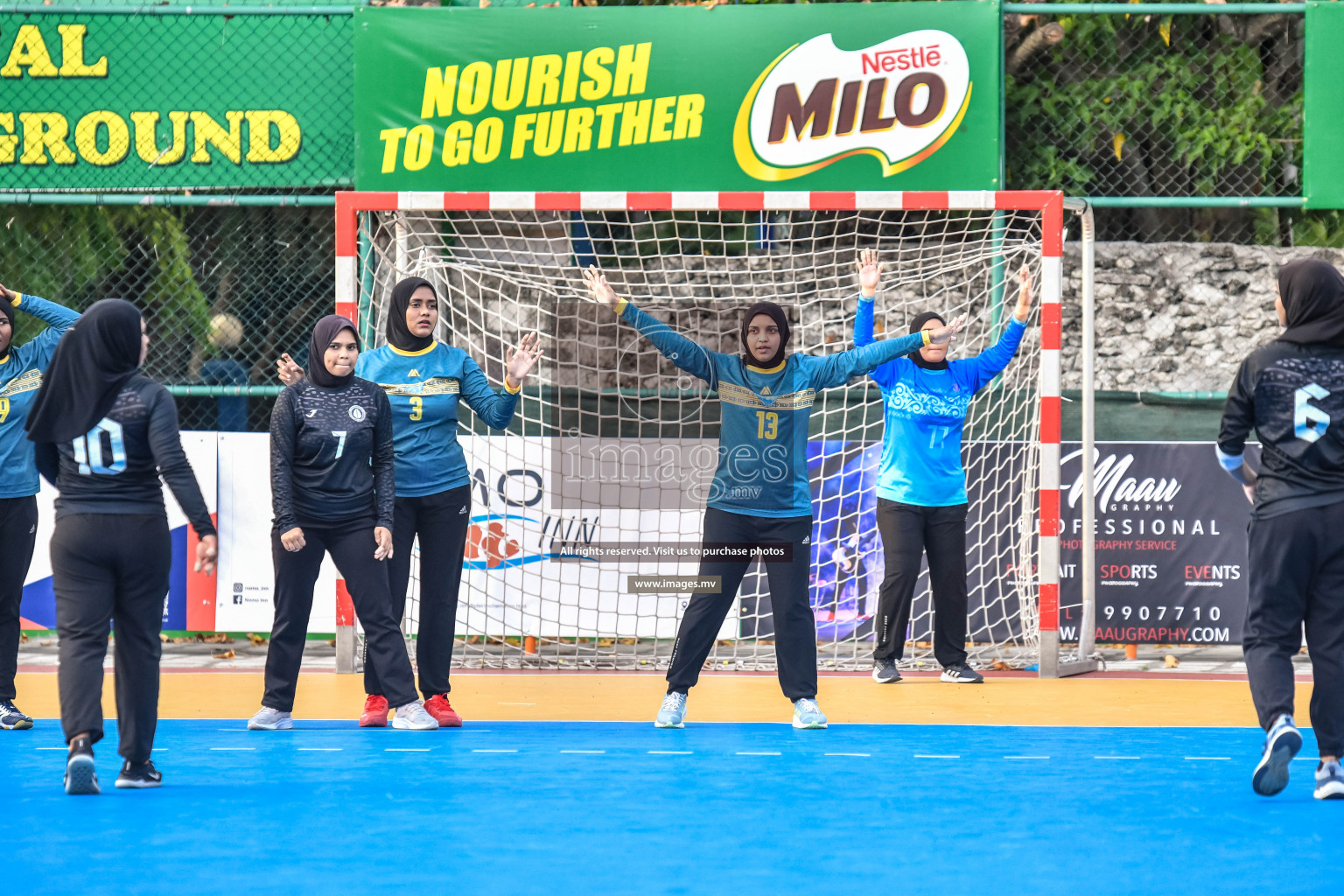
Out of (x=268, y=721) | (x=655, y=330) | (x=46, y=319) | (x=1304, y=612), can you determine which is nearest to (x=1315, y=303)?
(x=1304, y=612)

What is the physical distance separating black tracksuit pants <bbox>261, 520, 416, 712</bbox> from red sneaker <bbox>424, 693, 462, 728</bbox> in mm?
202

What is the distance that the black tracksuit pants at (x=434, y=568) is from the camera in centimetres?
644

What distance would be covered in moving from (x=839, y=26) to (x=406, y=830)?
23.7ft

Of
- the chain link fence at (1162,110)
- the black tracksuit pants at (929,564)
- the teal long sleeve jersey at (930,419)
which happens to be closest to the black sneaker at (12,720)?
the black tracksuit pants at (929,564)

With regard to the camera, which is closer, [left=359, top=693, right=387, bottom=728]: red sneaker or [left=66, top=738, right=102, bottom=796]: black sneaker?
[left=66, top=738, right=102, bottom=796]: black sneaker

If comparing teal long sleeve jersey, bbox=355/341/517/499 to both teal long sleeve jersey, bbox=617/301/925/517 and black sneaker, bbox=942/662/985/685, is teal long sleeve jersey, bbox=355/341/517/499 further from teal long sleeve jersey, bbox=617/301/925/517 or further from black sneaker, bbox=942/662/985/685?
black sneaker, bbox=942/662/985/685

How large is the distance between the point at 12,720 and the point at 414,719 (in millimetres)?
1864

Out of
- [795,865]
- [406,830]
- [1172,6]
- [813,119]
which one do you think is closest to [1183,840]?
[795,865]

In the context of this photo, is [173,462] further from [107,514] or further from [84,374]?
[84,374]

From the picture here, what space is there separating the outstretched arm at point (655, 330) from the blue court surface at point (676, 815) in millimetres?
1750

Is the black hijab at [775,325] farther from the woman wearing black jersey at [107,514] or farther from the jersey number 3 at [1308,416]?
the woman wearing black jersey at [107,514]

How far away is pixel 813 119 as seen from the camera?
970 centimetres

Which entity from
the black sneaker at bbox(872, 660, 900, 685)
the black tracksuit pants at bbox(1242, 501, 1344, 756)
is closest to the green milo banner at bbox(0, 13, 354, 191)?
the black sneaker at bbox(872, 660, 900, 685)

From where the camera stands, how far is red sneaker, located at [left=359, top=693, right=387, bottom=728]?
20.7ft
